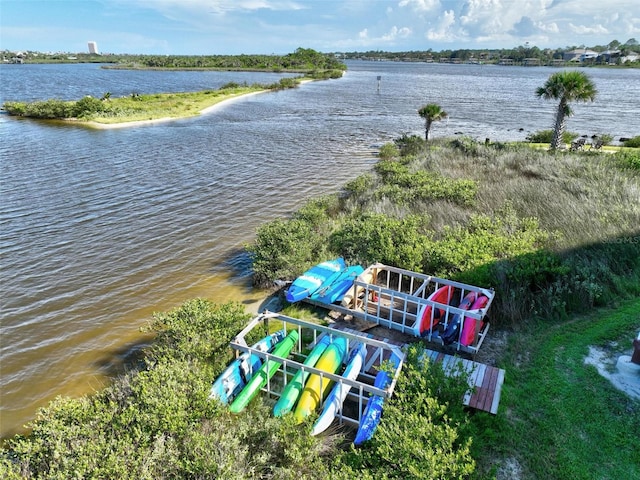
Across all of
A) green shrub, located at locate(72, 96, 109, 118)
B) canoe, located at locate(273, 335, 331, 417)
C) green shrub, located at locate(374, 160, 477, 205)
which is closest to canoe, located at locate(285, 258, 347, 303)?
canoe, located at locate(273, 335, 331, 417)

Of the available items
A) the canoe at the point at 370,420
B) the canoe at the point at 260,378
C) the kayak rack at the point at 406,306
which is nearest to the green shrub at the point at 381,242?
the kayak rack at the point at 406,306

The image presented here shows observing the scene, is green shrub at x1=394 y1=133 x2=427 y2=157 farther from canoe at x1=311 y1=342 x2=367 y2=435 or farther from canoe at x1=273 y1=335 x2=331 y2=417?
canoe at x1=273 y1=335 x2=331 y2=417

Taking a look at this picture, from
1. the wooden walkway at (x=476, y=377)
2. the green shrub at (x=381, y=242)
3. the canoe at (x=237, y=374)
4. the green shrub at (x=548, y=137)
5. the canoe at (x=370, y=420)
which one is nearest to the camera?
the canoe at (x=370, y=420)

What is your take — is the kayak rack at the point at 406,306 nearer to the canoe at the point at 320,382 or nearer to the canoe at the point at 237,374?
the canoe at the point at 320,382

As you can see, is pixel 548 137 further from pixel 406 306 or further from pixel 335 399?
pixel 335 399

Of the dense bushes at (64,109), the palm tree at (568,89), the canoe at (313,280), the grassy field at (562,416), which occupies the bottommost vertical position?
the grassy field at (562,416)

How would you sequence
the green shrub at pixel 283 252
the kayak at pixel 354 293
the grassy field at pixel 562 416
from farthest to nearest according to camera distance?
the green shrub at pixel 283 252 < the kayak at pixel 354 293 < the grassy field at pixel 562 416
